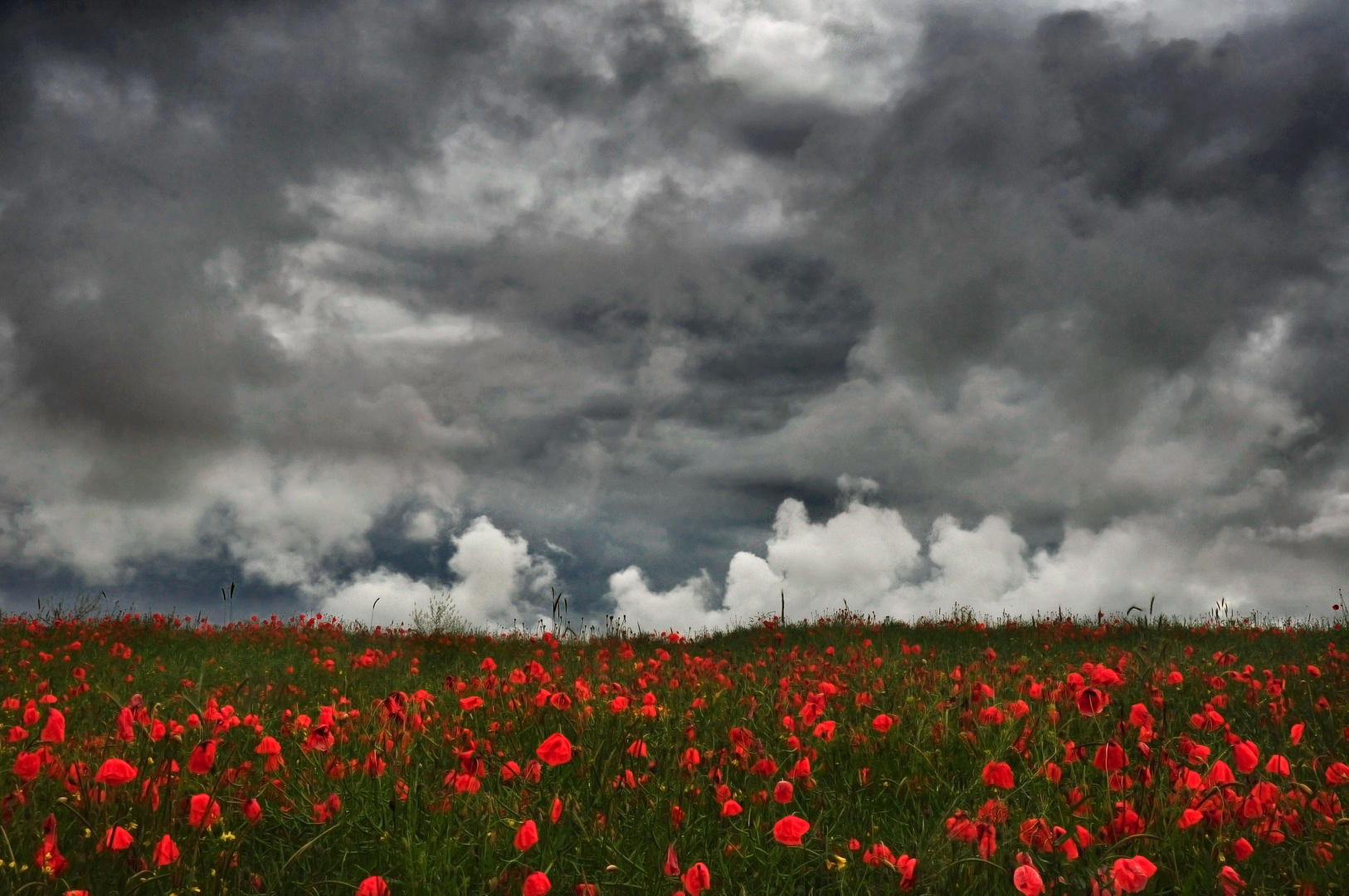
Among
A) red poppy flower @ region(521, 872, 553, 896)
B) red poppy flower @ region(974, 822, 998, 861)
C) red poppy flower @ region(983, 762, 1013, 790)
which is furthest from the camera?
red poppy flower @ region(983, 762, 1013, 790)

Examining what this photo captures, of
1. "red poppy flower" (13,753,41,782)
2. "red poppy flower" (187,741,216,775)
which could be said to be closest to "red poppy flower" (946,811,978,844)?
"red poppy flower" (187,741,216,775)

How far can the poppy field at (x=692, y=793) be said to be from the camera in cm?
334

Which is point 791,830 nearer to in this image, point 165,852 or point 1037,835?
point 1037,835

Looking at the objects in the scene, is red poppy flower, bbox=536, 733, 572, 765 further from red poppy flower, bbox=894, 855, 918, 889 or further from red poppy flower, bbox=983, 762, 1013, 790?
red poppy flower, bbox=983, 762, 1013, 790

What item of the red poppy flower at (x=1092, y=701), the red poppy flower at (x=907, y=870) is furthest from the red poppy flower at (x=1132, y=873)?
the red poppy flower at (x=1092, y=701)

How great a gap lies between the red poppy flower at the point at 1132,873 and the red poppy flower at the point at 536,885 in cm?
174

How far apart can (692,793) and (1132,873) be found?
2.16 metres

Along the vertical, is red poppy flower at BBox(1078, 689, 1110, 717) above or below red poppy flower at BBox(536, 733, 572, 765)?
above

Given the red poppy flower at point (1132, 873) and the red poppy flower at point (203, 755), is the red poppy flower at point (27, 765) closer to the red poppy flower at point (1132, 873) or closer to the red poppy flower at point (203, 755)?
the red poppy flower at point (203, 755)

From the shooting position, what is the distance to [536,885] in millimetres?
2771

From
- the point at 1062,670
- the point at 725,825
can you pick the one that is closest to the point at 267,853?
the point at 725,825

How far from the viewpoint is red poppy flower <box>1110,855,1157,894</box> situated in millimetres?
2627

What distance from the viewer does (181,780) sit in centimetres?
419

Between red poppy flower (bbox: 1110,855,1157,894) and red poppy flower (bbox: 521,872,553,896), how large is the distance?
1741 millimetres
